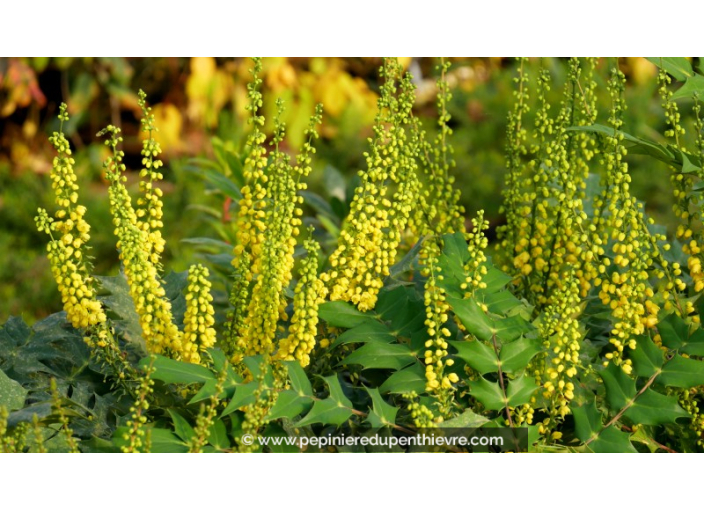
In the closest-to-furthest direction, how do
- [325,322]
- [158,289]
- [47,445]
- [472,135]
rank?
1. [47,445]
2. [158,289]
3. [325,322]
4. [472,135]

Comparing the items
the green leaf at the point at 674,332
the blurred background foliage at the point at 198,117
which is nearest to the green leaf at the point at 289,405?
the green leaf at the point at 674,332

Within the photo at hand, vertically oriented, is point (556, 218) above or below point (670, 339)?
above

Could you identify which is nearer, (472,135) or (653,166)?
(653,166)

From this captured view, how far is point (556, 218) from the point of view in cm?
164

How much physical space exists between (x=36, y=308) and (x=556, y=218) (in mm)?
3153

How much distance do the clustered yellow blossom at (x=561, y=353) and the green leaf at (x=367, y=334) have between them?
28 centimetres

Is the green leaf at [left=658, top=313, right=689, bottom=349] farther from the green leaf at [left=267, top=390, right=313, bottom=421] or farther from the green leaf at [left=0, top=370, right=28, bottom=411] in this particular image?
the green leaf at [left=0, top=370, right=28, bottom=411]

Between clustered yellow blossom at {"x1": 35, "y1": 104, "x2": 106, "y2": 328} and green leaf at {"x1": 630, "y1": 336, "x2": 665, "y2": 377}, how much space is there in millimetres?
959

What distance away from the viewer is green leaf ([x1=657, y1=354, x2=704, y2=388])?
1388 millimetres

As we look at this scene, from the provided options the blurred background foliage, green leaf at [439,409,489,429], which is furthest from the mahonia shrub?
the blurred background foliage

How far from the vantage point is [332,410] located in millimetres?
1324

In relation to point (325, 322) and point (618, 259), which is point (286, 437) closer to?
point (325, 322)

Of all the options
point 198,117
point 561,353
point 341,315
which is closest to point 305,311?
point 341,315

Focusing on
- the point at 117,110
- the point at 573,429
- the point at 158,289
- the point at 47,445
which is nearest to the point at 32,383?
the point at 47,445
